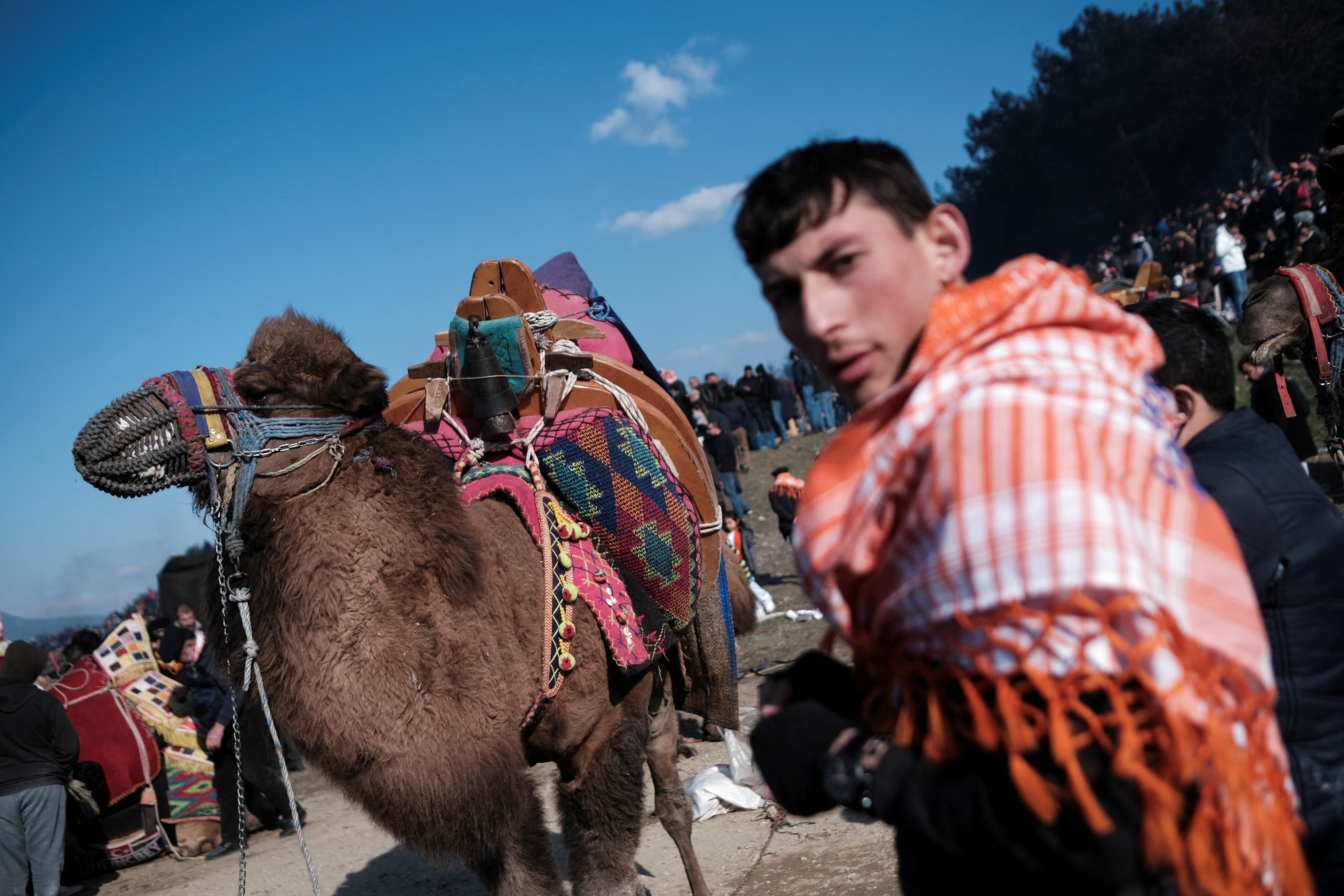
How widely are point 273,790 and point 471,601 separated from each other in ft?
20.0

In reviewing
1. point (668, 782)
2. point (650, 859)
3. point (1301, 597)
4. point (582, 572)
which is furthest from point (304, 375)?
point (650, 859)

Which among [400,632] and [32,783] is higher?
[400,632]

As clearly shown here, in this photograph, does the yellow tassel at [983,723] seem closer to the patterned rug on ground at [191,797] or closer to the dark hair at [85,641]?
the patterned rug on ground at [191,797]

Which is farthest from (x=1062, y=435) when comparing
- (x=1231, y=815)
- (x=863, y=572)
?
(x=1231, y=815)

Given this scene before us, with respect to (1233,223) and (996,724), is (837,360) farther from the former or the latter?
(1233,223)

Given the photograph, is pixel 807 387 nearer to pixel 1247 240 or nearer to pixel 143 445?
pixel 1247 240

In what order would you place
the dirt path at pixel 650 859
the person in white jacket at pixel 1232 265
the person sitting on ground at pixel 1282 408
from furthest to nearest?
the person in white jacket at pixel 1232 265, the person sitting on ground at pixel 1282 408, the dirt path at pixel 650 859

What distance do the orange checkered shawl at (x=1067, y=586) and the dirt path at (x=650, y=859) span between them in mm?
2548

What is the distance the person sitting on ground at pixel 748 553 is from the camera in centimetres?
1111

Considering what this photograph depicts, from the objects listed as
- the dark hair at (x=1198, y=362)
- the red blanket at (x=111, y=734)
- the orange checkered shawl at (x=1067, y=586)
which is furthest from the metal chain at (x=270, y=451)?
the red blanket at (x=111, y=734)

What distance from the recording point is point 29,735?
614 centimetres

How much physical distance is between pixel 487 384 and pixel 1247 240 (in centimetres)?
1578

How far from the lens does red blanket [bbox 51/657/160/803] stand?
7488 mm

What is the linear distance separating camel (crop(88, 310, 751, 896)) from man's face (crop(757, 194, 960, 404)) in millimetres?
2096
